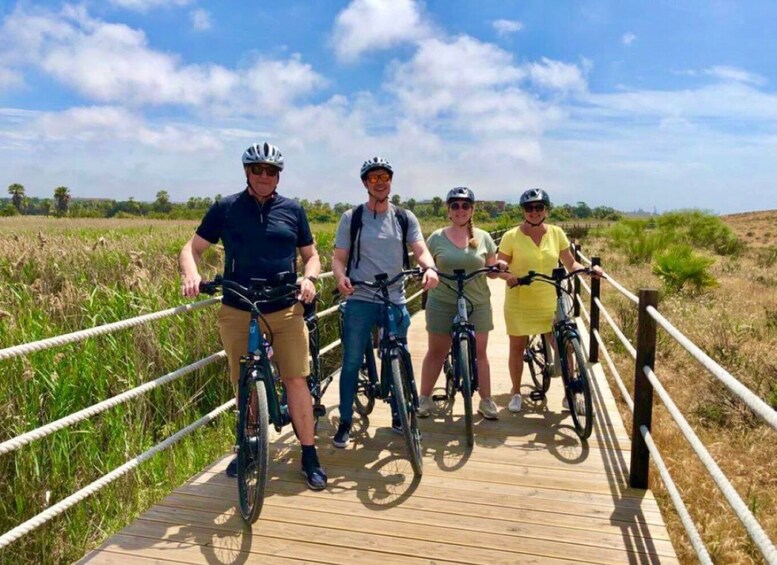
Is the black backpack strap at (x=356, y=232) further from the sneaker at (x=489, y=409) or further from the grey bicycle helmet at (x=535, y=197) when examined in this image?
the sneaker at (x=489, y=409)

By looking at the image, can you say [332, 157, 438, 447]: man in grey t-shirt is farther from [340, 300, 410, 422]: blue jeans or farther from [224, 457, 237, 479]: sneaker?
[224, 457, 237, 479]: sneaker

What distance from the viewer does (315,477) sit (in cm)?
347

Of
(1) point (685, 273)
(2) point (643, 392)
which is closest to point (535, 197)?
(2) point (643, 392)

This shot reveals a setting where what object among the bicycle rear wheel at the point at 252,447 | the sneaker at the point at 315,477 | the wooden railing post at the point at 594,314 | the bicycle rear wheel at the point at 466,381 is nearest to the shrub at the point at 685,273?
the wooden railing post at the point at 594,314

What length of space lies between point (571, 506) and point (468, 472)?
680mm

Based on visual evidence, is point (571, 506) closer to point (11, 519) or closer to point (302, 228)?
point (302, 228)

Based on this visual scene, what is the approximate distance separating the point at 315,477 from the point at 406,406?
2.23 ft

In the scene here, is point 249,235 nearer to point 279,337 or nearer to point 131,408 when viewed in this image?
point 279,337

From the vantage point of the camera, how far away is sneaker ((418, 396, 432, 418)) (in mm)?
4680

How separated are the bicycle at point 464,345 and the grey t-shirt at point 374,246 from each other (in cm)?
35

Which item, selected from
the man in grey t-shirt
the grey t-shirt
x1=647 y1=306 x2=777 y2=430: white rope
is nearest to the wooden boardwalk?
the man in grey t-shirt

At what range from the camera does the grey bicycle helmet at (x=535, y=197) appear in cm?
425

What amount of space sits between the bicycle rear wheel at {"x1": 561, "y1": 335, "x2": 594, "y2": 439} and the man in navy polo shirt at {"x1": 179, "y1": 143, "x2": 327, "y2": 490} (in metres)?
1.89

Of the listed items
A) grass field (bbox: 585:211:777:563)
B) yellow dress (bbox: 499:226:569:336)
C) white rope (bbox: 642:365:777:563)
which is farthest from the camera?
yellow dress (bbox: 499:226:569:336)
